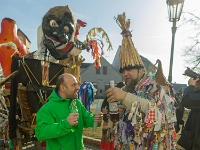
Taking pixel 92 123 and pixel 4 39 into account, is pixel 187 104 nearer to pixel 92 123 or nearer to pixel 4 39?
pixel 92 123

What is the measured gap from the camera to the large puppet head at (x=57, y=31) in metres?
4.83

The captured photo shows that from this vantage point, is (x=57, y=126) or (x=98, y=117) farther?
(x=98, y=117)

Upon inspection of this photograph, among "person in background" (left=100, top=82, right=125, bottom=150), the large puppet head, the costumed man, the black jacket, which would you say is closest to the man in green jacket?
"person in background" (left=100, top=82, right=125, bottom=150)

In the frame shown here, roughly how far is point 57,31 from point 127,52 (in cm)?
289

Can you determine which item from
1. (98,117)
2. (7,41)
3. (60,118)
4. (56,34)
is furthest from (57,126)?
(7,41)

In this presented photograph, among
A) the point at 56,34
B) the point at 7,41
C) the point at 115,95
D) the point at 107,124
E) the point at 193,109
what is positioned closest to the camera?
the point at 115,95

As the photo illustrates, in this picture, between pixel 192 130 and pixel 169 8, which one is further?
pixel 169 8

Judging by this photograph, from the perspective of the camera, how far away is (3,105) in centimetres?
512

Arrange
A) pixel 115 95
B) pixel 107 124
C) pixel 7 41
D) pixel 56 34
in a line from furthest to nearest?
pixel 7 41
pixel 56 34
pixel 107 124
pixel 115 95

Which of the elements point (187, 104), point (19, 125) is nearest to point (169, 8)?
point (187, 104)

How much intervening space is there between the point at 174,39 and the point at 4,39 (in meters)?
5.01

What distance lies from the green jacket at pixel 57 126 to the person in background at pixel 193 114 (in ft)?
5.49

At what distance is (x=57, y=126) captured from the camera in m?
2.06

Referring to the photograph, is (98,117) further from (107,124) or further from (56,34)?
(56,34)
